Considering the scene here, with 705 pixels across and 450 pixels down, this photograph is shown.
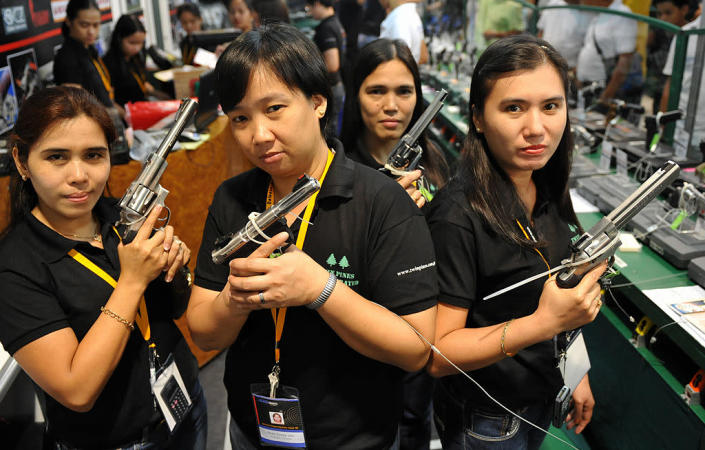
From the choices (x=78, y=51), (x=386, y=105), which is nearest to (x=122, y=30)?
(x=78, y=51)

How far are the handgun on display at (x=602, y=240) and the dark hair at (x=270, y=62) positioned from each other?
0.61 meters

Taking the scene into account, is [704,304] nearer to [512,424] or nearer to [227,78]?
[512,424]

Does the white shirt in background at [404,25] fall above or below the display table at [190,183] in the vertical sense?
above

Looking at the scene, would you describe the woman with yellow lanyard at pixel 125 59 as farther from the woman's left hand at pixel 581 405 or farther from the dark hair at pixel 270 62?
the woman's left hand at pixel 581 405

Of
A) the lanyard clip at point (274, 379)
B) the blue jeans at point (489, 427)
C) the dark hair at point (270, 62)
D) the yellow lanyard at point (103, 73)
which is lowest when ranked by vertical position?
the blue jeans at point (489, 427)

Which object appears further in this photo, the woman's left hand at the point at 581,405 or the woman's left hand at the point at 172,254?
the woman's left hand at the point at 581,405

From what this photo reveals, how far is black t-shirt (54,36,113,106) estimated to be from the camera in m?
3.94

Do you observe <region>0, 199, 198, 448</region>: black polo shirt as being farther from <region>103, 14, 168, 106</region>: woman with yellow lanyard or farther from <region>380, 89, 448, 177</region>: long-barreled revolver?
<region>103, 14, 168, 106</region>: woman with yellow lanyard

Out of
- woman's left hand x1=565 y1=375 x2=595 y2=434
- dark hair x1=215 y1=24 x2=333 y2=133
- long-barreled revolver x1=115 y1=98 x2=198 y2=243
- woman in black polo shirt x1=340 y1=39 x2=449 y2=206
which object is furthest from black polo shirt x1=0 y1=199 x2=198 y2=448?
woman's left hand x1=565 y1=375 x2=595 y2=434

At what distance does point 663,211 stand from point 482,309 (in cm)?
144

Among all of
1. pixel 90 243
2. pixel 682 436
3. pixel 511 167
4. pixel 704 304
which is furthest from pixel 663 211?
pixel 90 243

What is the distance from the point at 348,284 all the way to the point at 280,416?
1.03 feet

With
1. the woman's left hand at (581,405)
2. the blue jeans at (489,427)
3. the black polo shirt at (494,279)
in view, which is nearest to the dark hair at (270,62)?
the black polo shirt at (494,279)

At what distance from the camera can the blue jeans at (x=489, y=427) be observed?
135 centimetres
